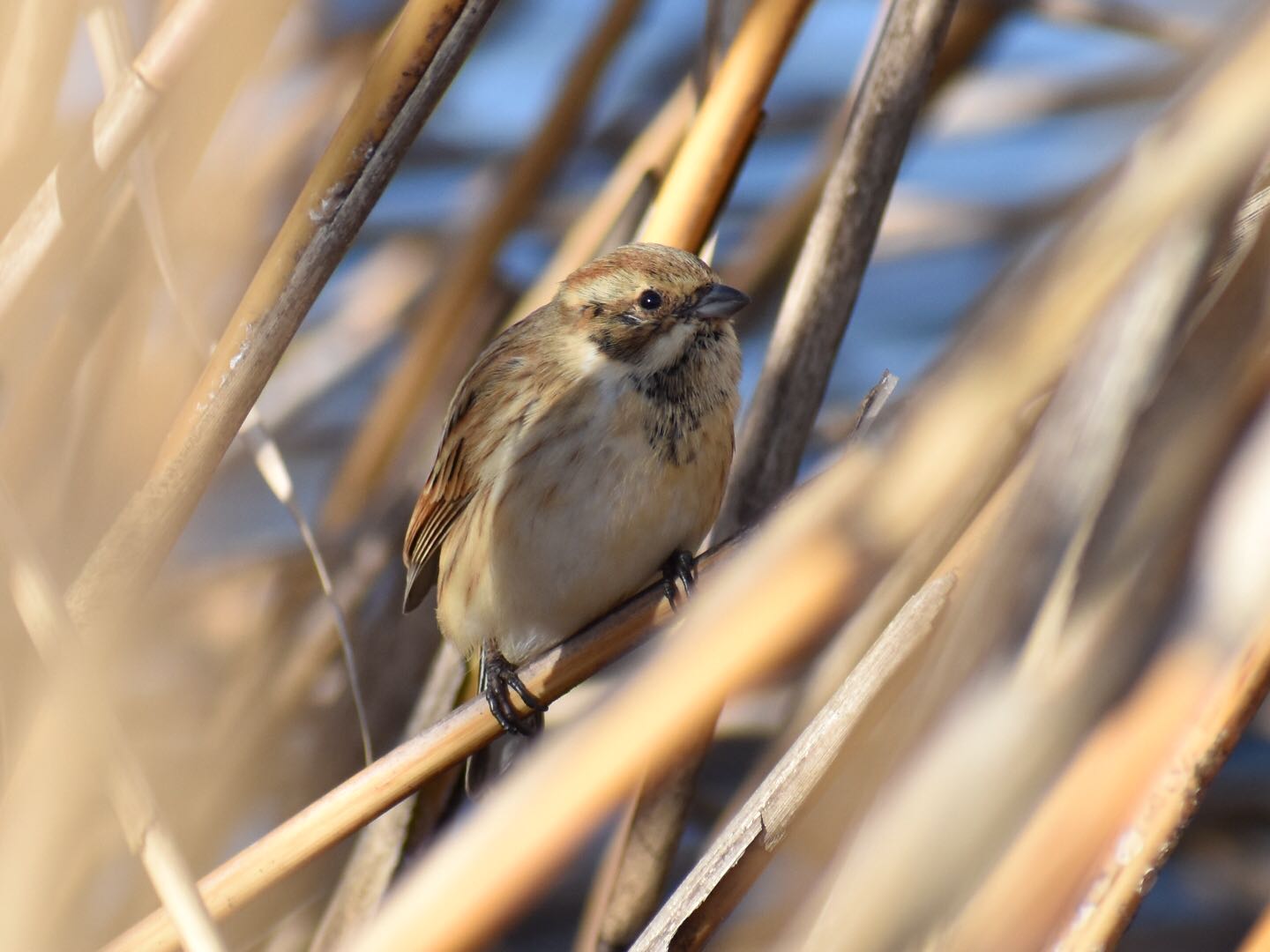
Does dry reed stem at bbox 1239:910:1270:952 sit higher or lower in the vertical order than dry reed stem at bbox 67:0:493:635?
lower

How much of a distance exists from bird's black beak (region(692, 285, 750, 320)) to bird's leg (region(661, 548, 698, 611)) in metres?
0.42

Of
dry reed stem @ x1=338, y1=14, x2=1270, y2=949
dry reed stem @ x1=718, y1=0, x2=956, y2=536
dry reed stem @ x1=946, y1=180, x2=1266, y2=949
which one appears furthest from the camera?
dry reed stem @ x1=718, y1=0, x2=956, y2=536

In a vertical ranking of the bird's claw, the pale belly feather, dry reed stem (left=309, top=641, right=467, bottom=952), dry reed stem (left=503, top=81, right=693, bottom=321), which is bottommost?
dry reed stem (left=309, top=641, right=467, bottom=952)

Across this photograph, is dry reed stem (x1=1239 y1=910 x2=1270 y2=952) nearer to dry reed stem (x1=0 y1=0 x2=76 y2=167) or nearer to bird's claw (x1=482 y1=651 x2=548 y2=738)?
bird's claw (x1=482 y1=651 x2=548 y2=738)

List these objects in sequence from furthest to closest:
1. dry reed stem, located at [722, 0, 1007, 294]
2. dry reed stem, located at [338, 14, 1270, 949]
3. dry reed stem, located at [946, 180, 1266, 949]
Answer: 1. dry reed stem, located at [722, 0, 1007, 294]
2. dry reed stem, located at [946, 180, 1266, 949]
3. dry reed stem, located at [338, 14, 1270, 949]

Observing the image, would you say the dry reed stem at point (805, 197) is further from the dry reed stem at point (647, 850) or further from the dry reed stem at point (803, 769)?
the dry reed stem at point (803, 769)

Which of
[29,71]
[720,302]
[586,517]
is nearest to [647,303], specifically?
[720,302]

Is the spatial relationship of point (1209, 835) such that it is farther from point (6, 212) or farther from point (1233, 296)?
point (6, 212)

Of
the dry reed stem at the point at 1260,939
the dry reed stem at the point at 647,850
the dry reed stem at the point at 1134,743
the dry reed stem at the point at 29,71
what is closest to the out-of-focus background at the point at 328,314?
the dry reed stem at the point at 29,71

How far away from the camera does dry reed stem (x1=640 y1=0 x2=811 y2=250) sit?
192cm

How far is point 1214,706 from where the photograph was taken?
0.99 metres

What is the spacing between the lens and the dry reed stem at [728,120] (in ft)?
6.28

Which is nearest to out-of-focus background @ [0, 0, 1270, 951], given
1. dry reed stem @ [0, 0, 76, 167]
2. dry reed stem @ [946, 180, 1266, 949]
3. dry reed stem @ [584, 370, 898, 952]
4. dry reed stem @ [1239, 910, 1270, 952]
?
dry reed stem @ [0, 0, 76, 167]

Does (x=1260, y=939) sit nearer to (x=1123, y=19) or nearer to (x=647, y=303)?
(x=647, y=303)
